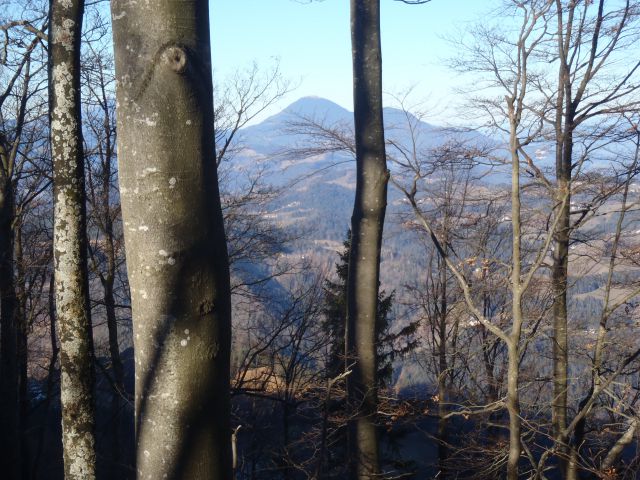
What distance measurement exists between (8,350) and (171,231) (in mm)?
8926

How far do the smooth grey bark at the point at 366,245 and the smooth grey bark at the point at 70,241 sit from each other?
92.1 inches

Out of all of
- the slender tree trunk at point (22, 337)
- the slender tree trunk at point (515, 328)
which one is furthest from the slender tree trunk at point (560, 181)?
the slender tree trunk at point (22, 337)

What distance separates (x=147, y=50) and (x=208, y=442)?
1.10 meters

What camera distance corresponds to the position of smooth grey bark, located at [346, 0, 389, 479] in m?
5.23

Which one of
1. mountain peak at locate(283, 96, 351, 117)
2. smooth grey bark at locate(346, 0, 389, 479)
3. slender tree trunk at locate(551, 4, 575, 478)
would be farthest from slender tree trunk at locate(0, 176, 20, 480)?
slender tree trunk at locate(551, 4, 575, 478)

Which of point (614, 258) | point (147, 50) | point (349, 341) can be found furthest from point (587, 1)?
point (147, 50)

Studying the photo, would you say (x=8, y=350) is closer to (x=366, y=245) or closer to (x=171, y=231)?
(x=366, y=245)

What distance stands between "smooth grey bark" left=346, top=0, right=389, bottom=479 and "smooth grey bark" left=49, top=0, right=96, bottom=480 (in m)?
2.34

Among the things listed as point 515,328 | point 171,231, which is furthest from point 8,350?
point 171,231

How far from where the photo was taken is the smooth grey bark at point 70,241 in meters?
3.95

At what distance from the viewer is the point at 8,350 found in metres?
8.83

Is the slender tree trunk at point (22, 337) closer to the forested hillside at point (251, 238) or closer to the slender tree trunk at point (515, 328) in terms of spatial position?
the forested hillside at point (251, 238)

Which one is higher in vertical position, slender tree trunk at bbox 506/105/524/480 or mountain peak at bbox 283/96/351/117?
mountain peak at bbox 283/96/351/117

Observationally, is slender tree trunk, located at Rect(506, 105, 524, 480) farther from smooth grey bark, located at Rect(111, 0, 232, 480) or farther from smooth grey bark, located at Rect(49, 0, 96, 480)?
smooth grey bark, located at Rect(111, 0, 232, 480)
